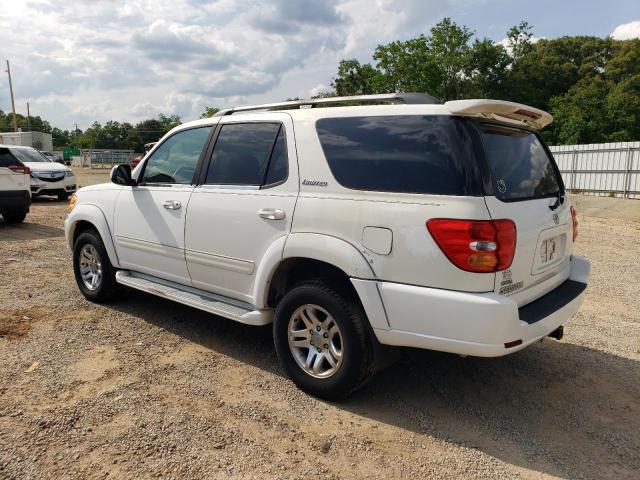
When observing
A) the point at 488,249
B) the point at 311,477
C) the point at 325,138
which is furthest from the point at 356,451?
the point at 325,138

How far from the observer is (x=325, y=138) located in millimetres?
3473

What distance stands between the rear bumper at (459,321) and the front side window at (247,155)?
1312 mm

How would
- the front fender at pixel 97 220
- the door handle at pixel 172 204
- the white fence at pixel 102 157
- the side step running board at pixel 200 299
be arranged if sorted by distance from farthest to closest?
the white fence at pixel 102 157, the front fender at pixel 97 220, the door handle at pixel 172 204, the side step running board at pixel 200 299

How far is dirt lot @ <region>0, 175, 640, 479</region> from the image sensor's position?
9.10 ft

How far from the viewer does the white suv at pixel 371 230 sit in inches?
112

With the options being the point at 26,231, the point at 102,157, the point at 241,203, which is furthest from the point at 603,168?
the point at 102,157

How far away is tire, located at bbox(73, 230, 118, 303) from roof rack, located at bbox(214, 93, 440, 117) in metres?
1.98

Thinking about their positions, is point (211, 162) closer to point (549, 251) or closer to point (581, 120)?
point (549, 251)

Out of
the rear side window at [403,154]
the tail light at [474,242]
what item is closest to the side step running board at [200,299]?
the rear side window at [403,154]

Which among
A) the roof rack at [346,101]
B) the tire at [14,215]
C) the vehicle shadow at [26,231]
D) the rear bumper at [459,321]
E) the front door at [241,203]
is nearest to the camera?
the rear bumper at [459,321]

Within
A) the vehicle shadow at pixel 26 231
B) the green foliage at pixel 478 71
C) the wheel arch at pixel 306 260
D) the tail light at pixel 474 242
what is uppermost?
the green foliage at pixel 478 71

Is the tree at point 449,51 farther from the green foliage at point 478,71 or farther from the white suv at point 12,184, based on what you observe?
the white suv at point 12,184

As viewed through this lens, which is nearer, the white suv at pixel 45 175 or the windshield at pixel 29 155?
the white suv at pixel 45 175

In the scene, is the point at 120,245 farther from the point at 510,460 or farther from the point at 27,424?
the point at 510,460
